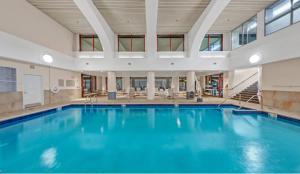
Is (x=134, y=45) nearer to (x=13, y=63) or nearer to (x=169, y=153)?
(x=13, y=63)

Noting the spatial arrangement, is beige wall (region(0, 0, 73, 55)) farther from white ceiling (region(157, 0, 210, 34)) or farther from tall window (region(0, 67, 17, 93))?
white ceiling (region(157, 0, 210, 34))

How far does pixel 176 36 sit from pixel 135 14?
4364 mm

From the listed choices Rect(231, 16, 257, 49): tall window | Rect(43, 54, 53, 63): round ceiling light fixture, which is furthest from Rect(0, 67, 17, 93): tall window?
Rect(231, 16, 257, 49): tall window

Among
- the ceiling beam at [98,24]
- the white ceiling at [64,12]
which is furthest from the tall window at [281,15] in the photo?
the white ceiling at [64,12]

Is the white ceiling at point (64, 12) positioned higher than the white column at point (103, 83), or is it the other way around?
the white ceiling at point (64, 12)

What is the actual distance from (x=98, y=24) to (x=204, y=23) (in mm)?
5406

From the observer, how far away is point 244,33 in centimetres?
1034

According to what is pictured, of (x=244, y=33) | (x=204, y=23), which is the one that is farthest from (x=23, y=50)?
(x=244, y=33)

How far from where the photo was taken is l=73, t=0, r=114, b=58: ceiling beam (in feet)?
23.2

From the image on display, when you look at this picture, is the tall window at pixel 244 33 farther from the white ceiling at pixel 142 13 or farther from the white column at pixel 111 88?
the white column at pixel 111 88

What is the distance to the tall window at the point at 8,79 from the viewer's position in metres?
6.57

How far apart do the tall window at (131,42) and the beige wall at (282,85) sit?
798 cm

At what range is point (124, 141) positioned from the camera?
420 centimetres

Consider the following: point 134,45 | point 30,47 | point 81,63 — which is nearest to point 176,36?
point 134,45
